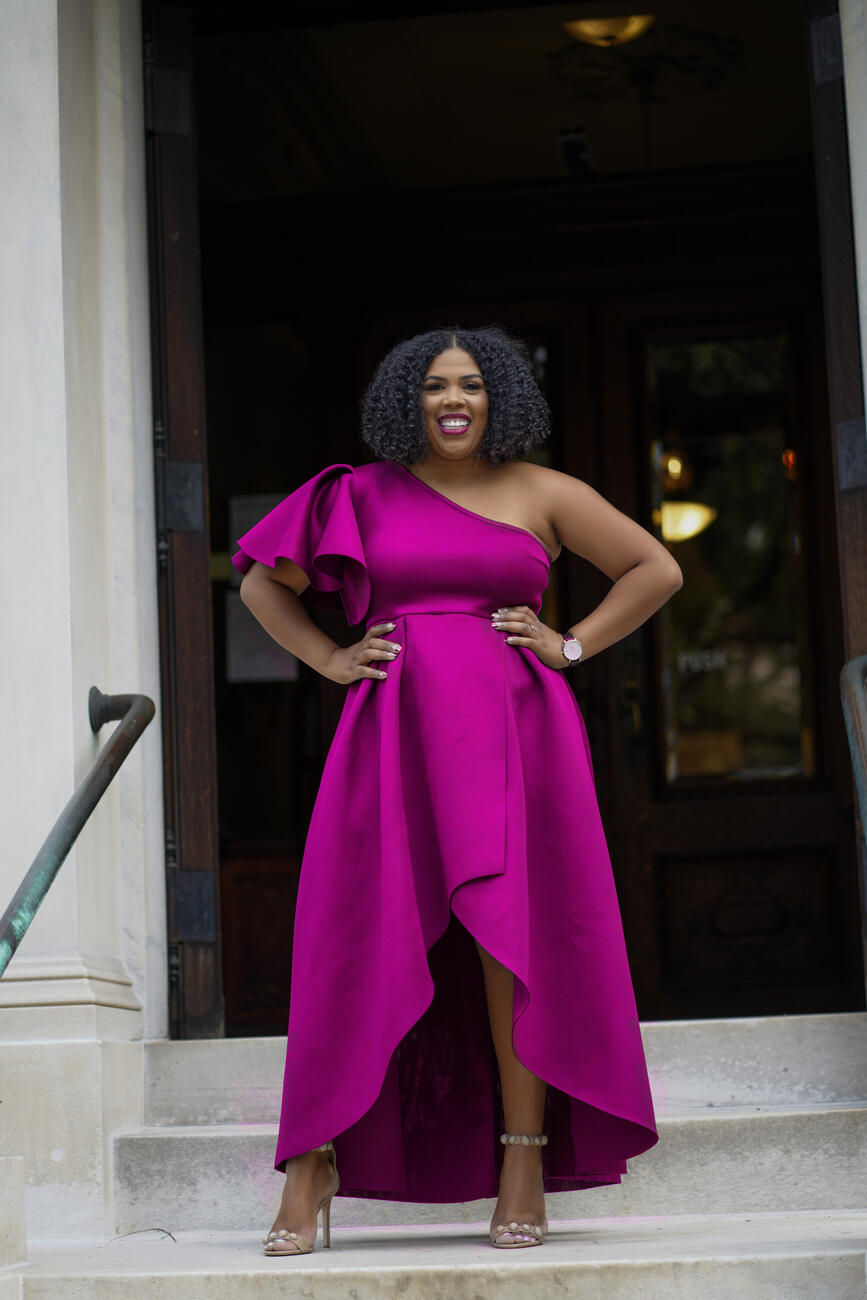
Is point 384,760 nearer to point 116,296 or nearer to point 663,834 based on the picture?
point 116,296

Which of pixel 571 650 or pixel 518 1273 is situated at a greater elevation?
pixel 571 650

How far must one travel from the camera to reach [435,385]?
3385 mm

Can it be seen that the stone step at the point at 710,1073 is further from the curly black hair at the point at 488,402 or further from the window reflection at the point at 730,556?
the window reflection at the point at 730,556

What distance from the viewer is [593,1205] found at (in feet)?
11.8

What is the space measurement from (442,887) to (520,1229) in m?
0.61

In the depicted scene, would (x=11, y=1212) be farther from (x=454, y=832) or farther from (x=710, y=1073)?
(x=710, y=1073)

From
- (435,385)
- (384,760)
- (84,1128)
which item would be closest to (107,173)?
(435,385)

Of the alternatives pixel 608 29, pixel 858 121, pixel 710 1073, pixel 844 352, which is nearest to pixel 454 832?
pixel 710 1073

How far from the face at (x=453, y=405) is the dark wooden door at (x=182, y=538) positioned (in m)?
1.33

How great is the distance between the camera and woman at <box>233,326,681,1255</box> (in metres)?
3.14

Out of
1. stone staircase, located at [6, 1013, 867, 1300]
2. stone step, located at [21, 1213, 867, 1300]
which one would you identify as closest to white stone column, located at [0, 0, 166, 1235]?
stone staircase, located at [6, 1013, 867, 1300]

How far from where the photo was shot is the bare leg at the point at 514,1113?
10.3ft

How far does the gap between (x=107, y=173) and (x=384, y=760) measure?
6.67 feet

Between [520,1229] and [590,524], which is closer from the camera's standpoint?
[520,1229]
